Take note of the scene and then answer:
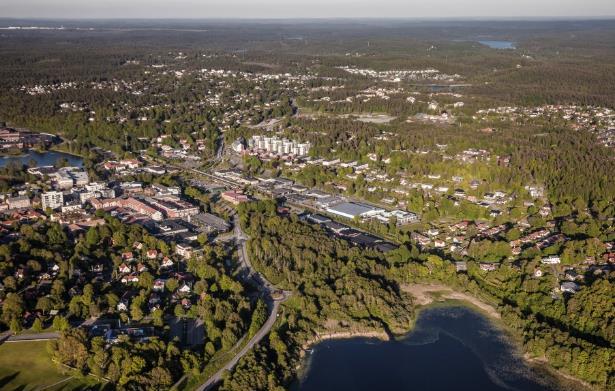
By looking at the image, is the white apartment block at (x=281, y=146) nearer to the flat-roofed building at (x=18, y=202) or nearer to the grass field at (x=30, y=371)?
the flat-roofed building at (x=18, y=202)

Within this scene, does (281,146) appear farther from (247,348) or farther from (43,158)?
(247,348)

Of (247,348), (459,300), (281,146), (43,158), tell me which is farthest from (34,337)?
(43,158)

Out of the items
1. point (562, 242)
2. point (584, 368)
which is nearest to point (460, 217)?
point (562, 242)

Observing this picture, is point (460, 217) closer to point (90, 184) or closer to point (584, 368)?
point (584, 368)

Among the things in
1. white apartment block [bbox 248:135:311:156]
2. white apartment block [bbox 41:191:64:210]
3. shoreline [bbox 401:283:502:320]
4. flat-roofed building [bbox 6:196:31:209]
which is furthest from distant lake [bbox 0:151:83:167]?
shoreline [bbox 401:283:502:320]

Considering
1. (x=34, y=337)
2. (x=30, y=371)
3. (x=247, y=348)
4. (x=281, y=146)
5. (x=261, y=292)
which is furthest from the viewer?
(x=281, y=146)

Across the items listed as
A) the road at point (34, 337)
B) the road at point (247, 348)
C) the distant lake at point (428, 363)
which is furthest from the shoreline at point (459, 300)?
the road at point (34, 337)

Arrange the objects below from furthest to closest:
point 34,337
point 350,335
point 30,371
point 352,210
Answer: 1. point 352,210
2. point 350,335
3. point 34,337
4. point 30,371
